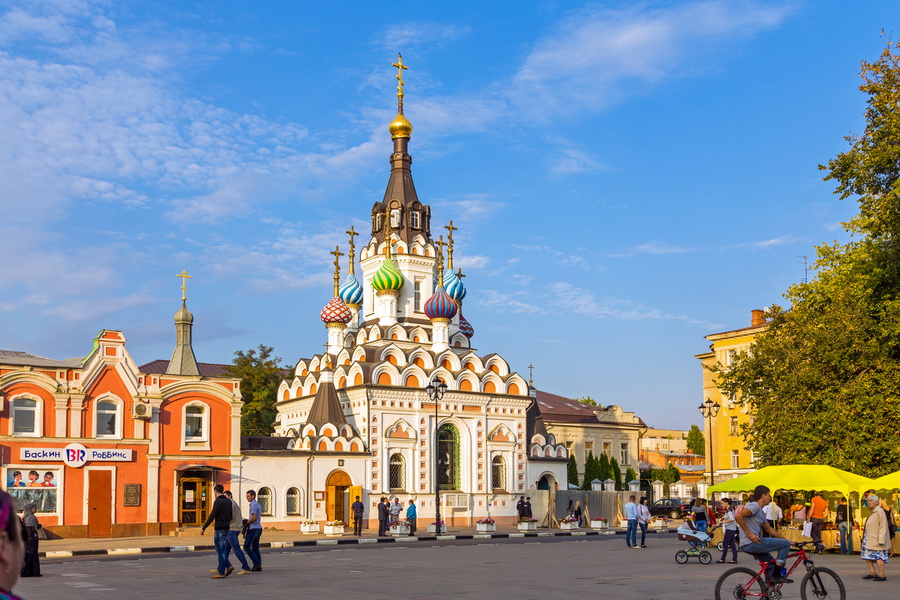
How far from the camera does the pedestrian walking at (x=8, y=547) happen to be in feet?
9.23

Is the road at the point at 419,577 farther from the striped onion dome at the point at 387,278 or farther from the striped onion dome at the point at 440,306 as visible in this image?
the striped onion dome at the point at 387,278

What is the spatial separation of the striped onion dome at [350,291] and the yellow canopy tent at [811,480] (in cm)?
3125

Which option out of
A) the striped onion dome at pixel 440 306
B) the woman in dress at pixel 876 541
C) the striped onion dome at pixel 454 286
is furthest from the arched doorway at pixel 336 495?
the woman in dress at pixel 876 541

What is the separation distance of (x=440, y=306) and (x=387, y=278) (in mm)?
3513

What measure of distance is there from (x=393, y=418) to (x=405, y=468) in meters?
2.30

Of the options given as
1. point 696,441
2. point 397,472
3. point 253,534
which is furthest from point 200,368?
point 253,534

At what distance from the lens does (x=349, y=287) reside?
5444cm

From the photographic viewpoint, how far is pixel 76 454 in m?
33.8

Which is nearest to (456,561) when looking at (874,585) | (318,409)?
(874,585)

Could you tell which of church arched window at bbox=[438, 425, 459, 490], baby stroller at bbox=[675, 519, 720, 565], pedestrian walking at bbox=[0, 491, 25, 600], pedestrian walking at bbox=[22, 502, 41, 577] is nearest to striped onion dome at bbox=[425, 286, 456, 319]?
church arched window at bbox=[438, 425, 459, 490]

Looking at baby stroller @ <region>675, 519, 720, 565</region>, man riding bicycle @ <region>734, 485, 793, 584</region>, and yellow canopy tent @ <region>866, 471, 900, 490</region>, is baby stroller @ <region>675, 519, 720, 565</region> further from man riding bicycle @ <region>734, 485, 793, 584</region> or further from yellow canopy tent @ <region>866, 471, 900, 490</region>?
man riding bicycle @ <region>734, 485, 793, 584</region>

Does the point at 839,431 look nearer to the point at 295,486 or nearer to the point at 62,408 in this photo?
the point at 295,486

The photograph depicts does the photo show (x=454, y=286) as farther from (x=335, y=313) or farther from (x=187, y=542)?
(x=187, y=542)

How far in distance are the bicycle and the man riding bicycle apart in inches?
4.1
